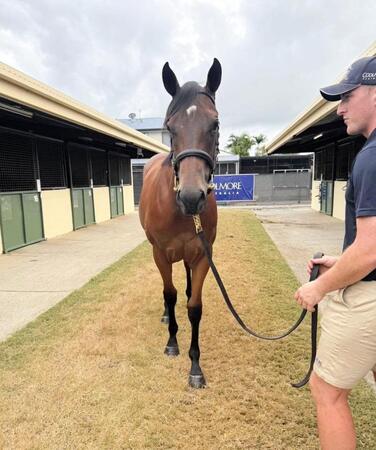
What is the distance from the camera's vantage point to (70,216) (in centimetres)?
964

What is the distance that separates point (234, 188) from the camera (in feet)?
62.8

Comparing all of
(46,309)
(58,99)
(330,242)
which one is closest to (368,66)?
(46,309)

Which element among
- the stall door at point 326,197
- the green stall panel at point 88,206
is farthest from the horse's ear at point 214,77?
the stall door at point 326,197

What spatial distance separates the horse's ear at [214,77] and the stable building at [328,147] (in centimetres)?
505

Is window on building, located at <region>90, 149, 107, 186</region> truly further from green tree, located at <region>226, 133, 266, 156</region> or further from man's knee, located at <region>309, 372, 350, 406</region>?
green tree, located at <region>226, 133, 266, 156</region>

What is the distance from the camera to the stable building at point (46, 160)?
223 inches

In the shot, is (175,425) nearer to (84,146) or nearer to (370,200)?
(370,200)

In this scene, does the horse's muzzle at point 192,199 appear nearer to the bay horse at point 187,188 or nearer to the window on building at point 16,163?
the bay horse at point 187,188

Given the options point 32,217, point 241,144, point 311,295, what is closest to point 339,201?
point 32,217

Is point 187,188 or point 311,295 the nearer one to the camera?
point 311,295

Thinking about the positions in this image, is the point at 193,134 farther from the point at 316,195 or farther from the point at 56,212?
the point at 316,195

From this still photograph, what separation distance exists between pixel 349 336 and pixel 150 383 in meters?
1.66

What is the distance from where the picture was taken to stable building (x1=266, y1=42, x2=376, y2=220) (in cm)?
802

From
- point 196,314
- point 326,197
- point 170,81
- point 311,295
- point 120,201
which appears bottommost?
point 196,314
